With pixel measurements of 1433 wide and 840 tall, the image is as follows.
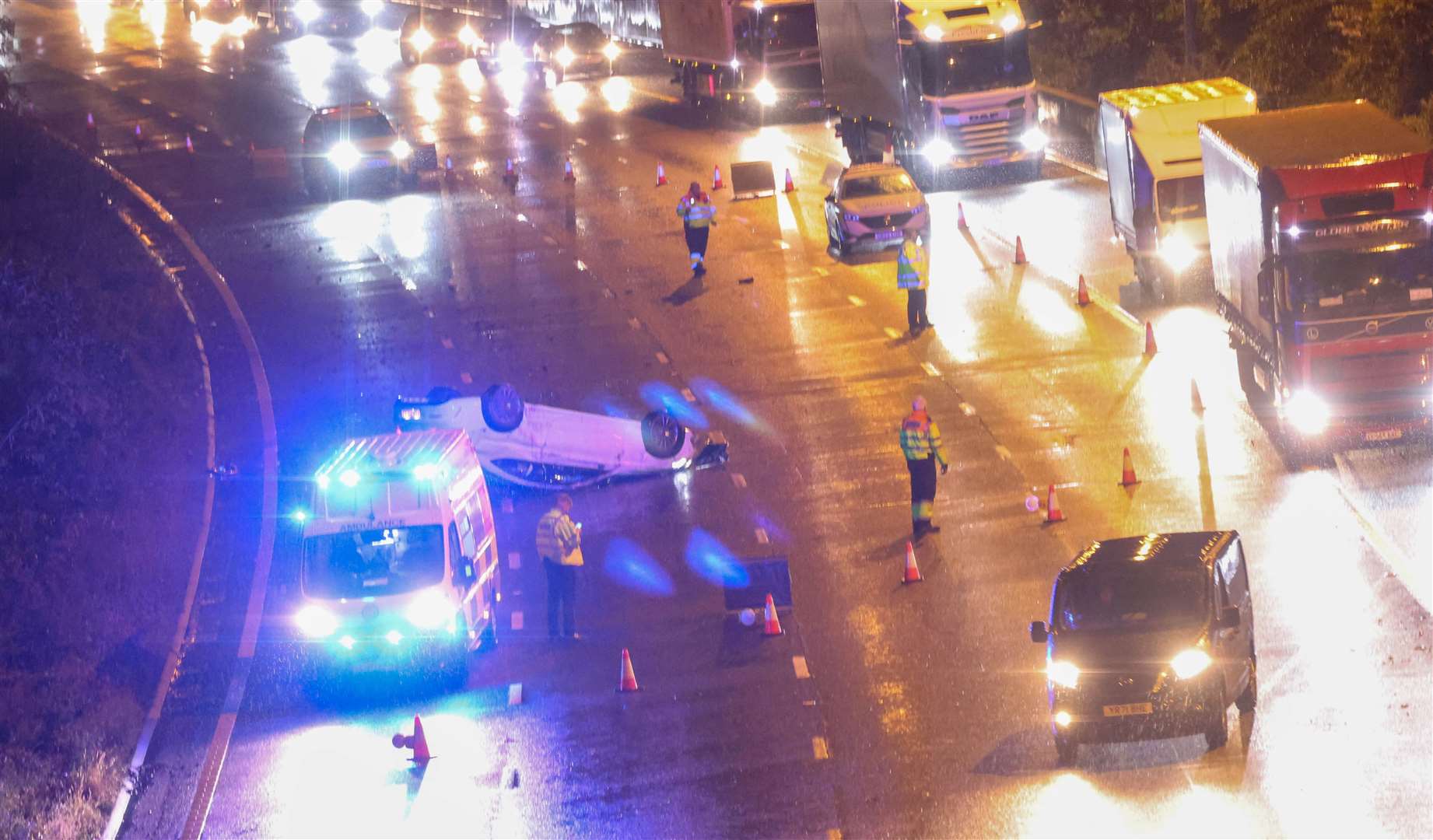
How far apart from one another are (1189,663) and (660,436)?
10.4 metres

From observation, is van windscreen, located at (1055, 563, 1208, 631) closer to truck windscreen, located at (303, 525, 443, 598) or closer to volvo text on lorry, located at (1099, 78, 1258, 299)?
truck windscreen, located at (303, 525, 443, 598)

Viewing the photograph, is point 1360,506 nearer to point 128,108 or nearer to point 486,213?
point 486,213

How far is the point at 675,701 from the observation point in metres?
16.9

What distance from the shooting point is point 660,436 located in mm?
23484

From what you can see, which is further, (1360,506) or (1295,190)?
(1295,190)

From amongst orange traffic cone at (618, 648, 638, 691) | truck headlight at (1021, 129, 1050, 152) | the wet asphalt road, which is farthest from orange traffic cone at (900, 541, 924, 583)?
truck headlight at (1021, 129, 1050, 152)

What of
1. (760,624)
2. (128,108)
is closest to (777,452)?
(760,624)

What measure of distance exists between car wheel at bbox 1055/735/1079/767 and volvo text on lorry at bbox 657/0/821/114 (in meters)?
37.4

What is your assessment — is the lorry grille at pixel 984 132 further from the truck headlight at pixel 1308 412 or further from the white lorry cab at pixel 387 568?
the white lorry cab at pixel 387 568

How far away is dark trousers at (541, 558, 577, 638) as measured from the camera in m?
18.3

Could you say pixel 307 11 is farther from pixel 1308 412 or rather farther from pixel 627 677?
pixel 627 677

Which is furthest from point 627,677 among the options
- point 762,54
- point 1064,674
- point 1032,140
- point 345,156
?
point 762,54

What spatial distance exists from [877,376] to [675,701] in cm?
1076

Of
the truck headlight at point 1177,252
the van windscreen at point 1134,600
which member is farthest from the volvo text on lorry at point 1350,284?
the van windscreen at point 1134,600
